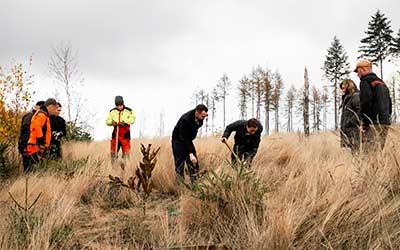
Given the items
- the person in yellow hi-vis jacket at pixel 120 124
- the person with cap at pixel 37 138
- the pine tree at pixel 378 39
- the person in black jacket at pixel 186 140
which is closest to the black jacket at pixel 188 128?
the person in black jacket at pixel 186 140

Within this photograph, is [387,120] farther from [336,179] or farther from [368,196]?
[368,196]

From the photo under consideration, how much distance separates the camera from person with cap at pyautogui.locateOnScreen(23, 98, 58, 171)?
5.63 metres

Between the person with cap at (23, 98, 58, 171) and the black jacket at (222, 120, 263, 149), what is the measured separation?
309cm

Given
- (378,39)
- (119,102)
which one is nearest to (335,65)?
(378,39)

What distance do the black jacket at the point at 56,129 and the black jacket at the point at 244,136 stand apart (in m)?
3.49

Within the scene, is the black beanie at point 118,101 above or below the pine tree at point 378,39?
below

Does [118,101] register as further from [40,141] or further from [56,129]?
[40,141]

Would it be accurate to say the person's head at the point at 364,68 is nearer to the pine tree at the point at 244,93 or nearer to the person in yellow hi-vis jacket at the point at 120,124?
the person in yellow hi-vis jacket at the point at 120,124

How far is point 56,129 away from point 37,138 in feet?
5.19

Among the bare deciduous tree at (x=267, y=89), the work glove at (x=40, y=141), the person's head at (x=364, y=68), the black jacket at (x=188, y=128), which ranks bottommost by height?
the work glove at (x=40, y=141)

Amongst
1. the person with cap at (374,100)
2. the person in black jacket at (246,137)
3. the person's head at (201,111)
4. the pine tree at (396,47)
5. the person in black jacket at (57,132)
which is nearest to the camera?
the person with cap at (374,100)

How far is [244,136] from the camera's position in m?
6.16

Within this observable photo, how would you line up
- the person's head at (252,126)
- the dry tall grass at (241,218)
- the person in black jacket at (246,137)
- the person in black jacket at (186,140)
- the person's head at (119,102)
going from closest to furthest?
the dry tall grass at (241,218) → the person in black jacket at (186,140) → the person's head at (252,126) → the person in black jacket at (246,137) → the person's head at (119,102)

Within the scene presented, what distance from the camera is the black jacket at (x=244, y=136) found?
19.9 feet
